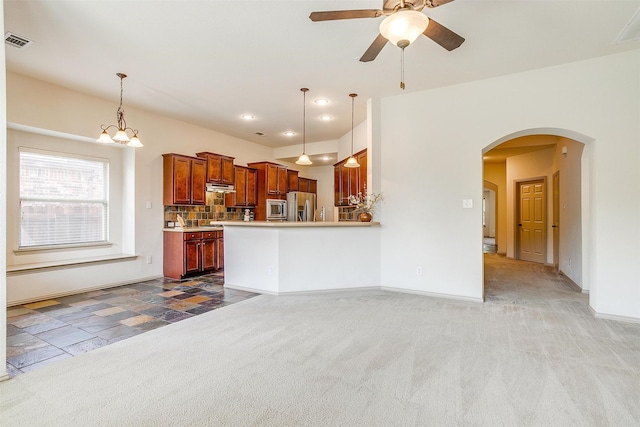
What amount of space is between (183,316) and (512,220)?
321 inches

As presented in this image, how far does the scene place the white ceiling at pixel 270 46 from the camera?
2.69m

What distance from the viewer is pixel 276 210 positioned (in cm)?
749

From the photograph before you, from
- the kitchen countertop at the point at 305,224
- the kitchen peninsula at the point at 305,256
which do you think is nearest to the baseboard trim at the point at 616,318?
the kitchen peninsula at the point at 305,256

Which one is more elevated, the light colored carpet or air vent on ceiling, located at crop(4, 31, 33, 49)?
air vent on ceiling, located at crop(4, 31, 33, 49)

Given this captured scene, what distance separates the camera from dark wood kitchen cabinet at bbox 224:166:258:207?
23.1 ft

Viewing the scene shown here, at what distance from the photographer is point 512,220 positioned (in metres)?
8.25

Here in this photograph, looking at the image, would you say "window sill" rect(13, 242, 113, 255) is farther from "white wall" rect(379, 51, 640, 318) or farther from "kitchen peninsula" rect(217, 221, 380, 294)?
"white wall" rect(379, 51, 640, 318)

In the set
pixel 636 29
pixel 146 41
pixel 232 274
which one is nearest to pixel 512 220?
pixel 636 29

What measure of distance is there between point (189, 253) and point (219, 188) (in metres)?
1.55

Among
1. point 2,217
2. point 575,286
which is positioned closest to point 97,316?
point 2,217

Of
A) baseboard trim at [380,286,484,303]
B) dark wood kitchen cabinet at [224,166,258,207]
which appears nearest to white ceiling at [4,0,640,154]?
dark wood kitchen cabinet at [224,166,258,207]

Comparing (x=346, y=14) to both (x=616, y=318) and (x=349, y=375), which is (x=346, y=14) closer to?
(x=349, y=375)

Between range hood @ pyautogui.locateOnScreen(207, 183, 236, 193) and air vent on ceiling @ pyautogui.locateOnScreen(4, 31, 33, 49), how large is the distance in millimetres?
3323

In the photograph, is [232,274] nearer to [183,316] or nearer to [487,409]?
[183,316]
